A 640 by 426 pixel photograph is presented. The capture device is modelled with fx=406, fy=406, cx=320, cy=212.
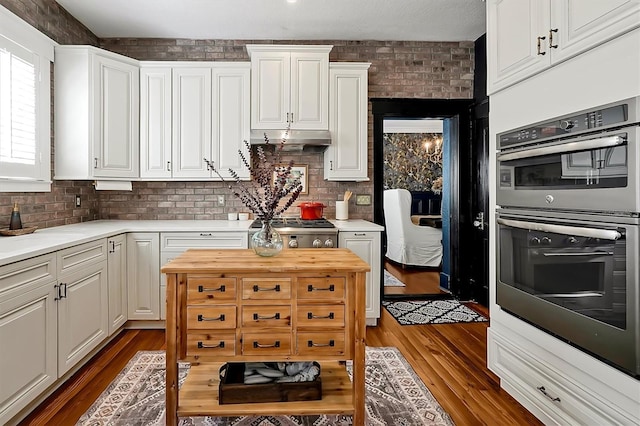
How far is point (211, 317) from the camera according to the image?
73.8 inches

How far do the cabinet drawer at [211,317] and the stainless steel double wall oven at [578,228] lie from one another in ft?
4.93

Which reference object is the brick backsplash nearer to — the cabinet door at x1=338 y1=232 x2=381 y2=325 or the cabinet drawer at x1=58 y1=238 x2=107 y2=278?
the cabinet door at x1=338 y1=232 x2=381 y2=325

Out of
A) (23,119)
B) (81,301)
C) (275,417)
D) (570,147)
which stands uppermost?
(23,119)

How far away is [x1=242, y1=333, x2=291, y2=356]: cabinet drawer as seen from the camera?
189 cm

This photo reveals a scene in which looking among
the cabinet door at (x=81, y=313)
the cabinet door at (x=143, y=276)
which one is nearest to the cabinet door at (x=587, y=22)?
the cabinet door at (x=81, y=313)

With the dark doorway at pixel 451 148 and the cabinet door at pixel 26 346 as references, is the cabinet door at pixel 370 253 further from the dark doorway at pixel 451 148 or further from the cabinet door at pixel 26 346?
the cabinet door at pixel 26 346

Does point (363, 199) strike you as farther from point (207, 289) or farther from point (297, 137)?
point (207, 289)

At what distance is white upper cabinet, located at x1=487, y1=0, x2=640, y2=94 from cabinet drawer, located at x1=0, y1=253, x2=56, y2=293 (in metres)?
2.76

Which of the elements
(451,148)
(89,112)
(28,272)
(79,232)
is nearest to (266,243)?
(28,272)

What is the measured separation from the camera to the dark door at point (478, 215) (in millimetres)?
4238

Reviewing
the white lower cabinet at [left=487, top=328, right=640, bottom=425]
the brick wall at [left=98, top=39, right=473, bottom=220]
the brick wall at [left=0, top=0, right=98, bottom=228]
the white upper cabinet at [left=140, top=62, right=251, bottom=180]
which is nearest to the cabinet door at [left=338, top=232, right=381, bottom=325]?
the brick wall at [left=98, top=39, right=473, bottom=220]

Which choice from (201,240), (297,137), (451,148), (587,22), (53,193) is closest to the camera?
(587,22)

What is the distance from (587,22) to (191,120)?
10.6 ft

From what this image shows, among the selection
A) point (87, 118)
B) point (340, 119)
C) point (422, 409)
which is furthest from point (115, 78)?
point (422, 409)
